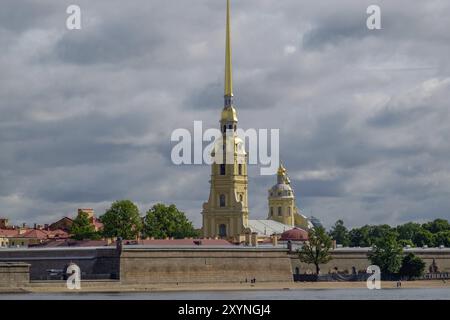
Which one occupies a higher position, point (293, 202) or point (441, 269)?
point (293, 202)

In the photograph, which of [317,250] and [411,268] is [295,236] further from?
[317,250]

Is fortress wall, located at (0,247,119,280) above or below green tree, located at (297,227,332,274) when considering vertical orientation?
below

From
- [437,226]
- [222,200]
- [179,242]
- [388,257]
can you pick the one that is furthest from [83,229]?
[437,226]

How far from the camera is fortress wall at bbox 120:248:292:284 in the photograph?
83.8m

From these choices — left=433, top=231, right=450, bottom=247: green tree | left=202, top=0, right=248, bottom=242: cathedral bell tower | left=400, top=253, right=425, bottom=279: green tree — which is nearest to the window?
left=202, top=0, right=248, bottom=242: cathedral bell tower

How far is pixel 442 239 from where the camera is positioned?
132 meters

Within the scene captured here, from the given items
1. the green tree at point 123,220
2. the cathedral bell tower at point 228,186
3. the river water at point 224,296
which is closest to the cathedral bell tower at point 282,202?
the cathedral bell tower at point 228,186

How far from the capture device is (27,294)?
7094 cm

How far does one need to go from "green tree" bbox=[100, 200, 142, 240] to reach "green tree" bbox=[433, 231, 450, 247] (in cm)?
3603

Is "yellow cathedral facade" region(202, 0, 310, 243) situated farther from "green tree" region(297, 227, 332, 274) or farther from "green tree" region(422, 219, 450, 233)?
"green tree" region(297, 227, 332, 274)

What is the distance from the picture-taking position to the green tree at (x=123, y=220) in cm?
11350
